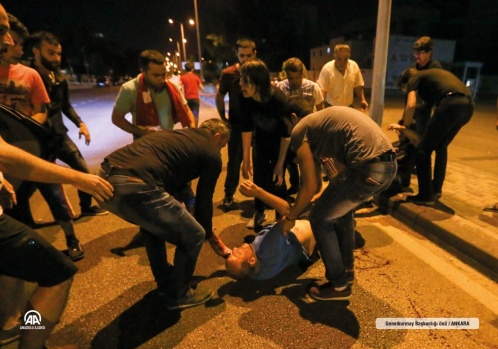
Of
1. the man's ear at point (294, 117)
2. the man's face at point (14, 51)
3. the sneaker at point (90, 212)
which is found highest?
the man's face at point (14, 51)

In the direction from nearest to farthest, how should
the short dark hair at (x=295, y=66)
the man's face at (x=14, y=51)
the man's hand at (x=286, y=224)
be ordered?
1. the man's hand at (x=286, y=224)
2. the man's face at (x=14, y=51)
3. the short dark hair at (x=295, y=66)

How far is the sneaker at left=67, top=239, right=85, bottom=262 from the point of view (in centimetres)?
302

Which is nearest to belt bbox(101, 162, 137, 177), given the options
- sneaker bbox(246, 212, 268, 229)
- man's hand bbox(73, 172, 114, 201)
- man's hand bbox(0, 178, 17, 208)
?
man's hand bbox(73, 172, 114, 201)

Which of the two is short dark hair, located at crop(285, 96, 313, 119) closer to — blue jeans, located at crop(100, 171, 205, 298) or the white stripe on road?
blue jeans, located at crop(100, 171, 205, 298)

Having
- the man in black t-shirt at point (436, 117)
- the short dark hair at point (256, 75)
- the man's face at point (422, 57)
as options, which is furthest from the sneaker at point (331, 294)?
the man's face at point (422, 57)

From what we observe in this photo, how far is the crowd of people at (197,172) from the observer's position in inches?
68.4

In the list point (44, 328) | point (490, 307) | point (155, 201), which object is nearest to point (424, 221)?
point (490, 307)

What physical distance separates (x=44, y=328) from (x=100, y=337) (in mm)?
510

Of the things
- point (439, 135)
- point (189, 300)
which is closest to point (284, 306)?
point (189, 300)

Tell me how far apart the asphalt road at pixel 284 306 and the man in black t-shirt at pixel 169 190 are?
245mm

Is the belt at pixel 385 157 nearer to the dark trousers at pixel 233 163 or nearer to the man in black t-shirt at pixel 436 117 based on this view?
the man in black t-shirt at pixel 436 117

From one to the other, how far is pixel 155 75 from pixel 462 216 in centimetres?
348

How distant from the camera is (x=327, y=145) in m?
2.17

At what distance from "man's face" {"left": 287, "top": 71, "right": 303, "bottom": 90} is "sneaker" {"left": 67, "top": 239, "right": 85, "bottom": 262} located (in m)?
2.85
